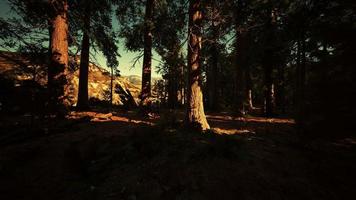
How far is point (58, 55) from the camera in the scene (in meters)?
7.93

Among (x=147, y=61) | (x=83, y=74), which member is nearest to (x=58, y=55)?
(x=83, y=74)

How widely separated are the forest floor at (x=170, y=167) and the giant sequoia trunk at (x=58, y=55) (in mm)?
2047

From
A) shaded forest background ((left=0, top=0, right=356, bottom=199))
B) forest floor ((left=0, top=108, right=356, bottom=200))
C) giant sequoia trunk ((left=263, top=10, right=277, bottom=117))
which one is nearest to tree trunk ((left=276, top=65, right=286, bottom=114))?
giant sequoia trunk ((left=263, top=10, right=277, bottom=117))

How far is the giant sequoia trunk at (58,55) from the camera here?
762 cm

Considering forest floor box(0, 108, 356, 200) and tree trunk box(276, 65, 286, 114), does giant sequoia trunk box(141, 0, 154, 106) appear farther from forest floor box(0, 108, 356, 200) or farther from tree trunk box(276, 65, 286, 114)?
tree trunk box(276, 65, 286, 114)

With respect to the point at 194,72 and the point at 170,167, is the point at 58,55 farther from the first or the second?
the point at 170,167

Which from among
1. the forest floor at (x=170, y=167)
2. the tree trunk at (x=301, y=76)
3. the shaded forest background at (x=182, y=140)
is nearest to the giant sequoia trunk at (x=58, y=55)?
the shaded forest background at (x=182, y=140)

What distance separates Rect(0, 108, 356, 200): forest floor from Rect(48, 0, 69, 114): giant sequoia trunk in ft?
6.72

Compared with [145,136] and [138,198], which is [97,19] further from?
[138,198]

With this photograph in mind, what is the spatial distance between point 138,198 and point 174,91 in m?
31.6

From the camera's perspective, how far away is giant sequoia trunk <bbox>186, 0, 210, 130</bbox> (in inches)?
269

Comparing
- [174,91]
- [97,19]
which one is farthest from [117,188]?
[174,91]

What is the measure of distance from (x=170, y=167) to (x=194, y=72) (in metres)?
4.00

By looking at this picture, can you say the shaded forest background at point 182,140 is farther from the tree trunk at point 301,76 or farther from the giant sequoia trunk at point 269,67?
the giant sequoia trunk at point 269,67
